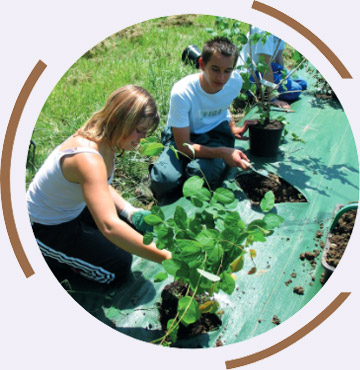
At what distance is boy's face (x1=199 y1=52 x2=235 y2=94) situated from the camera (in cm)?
248

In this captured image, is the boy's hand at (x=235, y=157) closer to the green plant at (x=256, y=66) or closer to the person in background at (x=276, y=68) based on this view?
the green plant at (x=256, y=66)

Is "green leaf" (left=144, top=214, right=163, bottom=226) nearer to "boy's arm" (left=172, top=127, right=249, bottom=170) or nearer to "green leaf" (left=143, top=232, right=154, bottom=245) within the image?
"green leaf" (left=143, top=232, right=154, bottom=245)

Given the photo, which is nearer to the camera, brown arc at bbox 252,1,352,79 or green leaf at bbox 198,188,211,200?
green leaf at bbox 198,188,211,200

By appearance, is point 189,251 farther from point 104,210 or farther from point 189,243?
point 104,210

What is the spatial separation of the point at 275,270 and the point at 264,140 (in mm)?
1250

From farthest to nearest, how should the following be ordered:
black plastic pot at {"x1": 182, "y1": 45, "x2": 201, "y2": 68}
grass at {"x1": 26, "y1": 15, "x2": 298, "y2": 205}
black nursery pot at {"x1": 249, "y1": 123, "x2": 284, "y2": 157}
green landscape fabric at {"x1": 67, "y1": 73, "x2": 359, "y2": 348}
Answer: black plastic pot at {"x1": 182, "y1": 45, "x2": 201, "y2": 68}, grass at {"x1": 26, "y1": 15, "x2": 298, "y2": 205}, black nursery pot at {"x1": 249, "y1": 123, "x2": 284, "y2": 157}, green landscape fabric at {"x1": 67, "y1": 73, "x2": 359, "y2": 348}

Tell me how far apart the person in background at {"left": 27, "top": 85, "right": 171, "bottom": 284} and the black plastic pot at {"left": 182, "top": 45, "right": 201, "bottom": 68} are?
2.98m

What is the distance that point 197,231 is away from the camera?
1.42 m

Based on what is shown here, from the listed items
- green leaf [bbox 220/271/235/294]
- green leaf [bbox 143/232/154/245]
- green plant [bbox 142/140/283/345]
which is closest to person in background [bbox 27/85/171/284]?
green leaf [bbox 143/232/154/245]

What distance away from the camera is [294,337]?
62.6 inches

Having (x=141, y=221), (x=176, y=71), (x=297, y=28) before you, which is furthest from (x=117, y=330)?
(x=176, y=71)

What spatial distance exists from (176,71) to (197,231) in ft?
10.0

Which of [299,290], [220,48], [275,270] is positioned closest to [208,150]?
[220,48]

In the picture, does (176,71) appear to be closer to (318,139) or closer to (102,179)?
(318,139)
